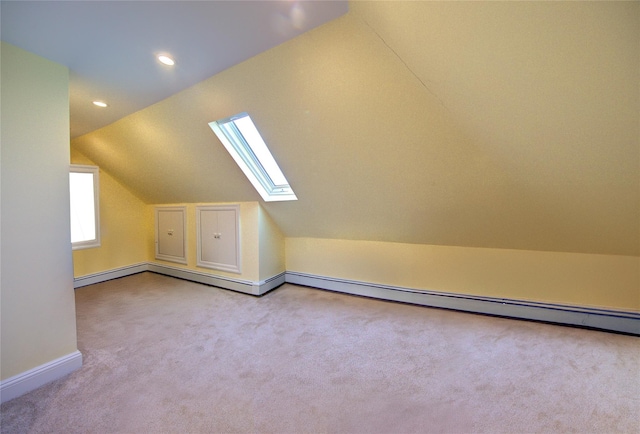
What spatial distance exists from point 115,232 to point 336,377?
12.8 ft

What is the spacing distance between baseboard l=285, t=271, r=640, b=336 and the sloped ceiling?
511 millimetres

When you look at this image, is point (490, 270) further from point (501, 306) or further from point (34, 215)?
point (34, 215)

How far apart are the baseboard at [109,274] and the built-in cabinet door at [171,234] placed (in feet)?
1.30

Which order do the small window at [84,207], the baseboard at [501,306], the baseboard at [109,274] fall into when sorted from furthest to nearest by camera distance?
the baseboard at [109,274] → the small window at [84,207] → the baseboard at [501,306]

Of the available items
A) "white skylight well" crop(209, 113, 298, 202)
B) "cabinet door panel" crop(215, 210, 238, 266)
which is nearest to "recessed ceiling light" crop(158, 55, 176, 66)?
"white skylight well" crop(209, 113, 298, 202)

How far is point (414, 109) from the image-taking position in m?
1.56

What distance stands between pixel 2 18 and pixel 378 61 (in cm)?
186

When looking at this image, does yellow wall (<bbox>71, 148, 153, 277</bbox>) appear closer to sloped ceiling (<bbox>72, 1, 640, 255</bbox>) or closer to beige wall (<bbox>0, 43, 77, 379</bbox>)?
sloped ceiling (<bbox>72, 1, 640, 255</bbox>)

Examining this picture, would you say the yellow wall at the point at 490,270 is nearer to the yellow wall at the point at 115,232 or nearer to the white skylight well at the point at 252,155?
the white skylight well at the point at 252,155

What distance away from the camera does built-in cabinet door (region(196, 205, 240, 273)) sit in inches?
123

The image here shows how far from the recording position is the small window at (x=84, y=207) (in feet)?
10.6

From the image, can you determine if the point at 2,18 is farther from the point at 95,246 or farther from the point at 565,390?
the point at 565,390

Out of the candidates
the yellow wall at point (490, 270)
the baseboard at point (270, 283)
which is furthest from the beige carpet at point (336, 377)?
the baseboard at point (270, 283)

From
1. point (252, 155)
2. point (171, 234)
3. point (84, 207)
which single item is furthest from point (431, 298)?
point (84, 207)
